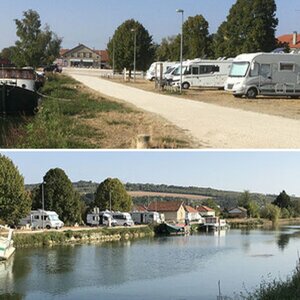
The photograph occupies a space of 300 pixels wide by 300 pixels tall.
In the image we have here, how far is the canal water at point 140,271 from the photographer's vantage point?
16.7 meters

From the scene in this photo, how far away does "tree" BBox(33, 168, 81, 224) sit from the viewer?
3772 cm

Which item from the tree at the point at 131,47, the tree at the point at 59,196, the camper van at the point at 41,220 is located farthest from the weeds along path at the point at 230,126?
the tree at the point at 131,47

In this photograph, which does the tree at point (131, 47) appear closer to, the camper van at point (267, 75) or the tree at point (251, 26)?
the tree at point (251, 26)

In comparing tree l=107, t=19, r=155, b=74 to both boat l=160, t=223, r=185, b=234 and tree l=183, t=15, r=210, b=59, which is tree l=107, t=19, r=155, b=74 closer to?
tree l=183, t=15, r=210, b=59

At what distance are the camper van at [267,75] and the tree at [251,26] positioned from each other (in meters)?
17.7

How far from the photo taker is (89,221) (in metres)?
42.2

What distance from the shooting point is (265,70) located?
25.2 metres

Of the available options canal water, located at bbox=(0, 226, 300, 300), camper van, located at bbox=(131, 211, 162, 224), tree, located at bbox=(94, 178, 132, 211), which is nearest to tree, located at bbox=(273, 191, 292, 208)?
camper van, located at bbox=(131, 211, 162, 224)

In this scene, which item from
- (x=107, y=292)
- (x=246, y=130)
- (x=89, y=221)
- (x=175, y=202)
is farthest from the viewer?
(x=175, y=202)

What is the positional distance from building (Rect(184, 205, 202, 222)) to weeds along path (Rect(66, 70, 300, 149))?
1547 inches

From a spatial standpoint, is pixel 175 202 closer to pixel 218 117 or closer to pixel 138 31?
pixel 138 31

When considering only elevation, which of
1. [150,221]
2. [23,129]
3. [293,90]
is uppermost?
[293,90]

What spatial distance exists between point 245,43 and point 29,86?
54.9 ft

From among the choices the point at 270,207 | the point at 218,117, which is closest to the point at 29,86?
the point at 218,117
